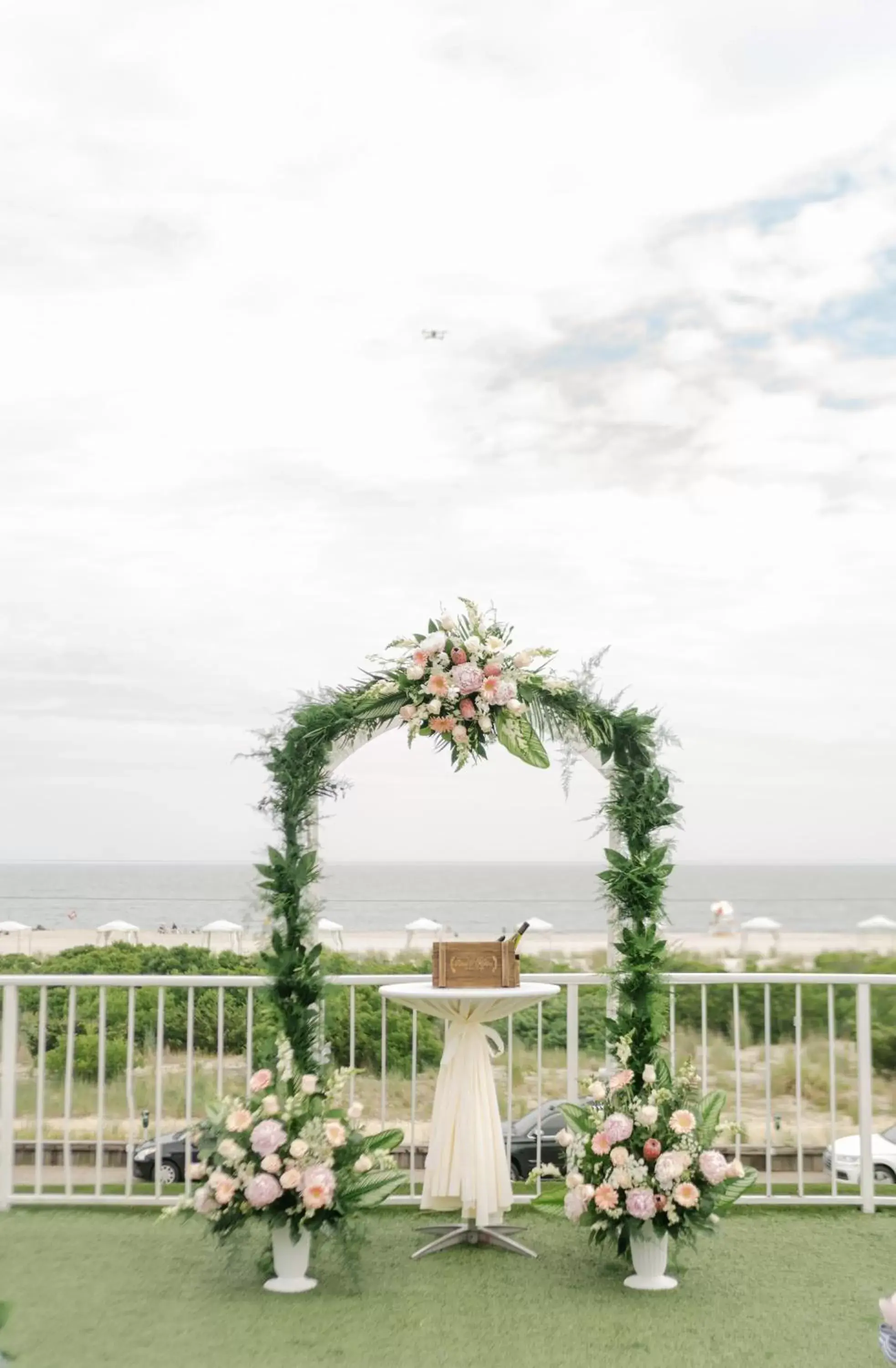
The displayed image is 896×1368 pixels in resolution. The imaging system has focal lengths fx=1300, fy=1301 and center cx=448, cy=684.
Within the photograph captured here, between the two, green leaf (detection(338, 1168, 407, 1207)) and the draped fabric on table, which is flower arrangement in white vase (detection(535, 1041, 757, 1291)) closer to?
the draped fabric on table

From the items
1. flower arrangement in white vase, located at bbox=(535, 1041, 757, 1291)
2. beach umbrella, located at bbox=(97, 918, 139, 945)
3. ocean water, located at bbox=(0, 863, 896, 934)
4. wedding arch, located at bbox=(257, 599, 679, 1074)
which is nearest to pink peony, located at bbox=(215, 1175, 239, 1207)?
wedding arch, located at bbox=(257, 599, 679, 1074)

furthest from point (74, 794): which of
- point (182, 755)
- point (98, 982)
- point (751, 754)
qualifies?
point (98, 982)

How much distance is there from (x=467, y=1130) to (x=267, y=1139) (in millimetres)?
747

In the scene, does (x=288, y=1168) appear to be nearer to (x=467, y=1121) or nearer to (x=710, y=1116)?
(x=467, y=1121)

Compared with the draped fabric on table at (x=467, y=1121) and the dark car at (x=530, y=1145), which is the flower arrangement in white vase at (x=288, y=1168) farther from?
the dark car at (x=530, y=1145)

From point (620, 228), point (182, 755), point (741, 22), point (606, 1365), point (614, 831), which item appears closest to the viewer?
point (606, 1365)

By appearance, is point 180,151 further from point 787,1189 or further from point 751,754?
point 751,754

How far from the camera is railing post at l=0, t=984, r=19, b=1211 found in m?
5.27

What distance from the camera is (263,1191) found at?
4145mm

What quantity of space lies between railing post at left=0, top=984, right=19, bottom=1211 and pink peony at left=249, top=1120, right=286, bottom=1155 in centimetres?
152

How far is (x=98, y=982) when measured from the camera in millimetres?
5262

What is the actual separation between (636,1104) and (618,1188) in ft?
0.94

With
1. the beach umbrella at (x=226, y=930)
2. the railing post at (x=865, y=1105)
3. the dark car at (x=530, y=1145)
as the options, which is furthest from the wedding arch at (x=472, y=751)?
the beach umbrella at (x=226, y=930)

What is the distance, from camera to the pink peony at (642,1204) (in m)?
4.20
